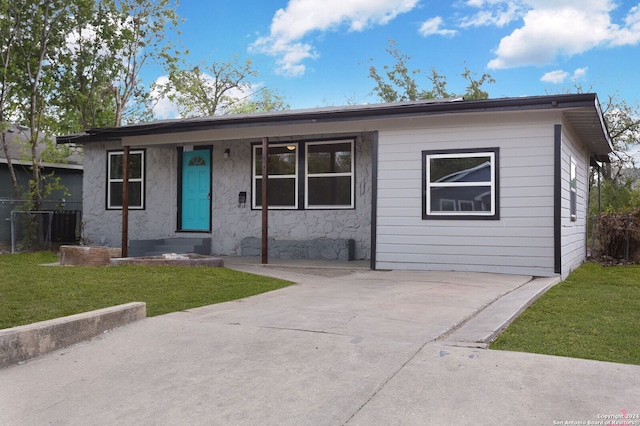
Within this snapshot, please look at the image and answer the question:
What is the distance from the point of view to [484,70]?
1032 inches

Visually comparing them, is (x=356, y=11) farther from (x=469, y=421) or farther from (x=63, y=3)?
(x=469, y=421)

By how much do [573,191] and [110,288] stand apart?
868 cm

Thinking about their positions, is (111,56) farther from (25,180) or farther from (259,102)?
(259,102)

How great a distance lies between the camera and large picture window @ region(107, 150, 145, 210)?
1352 cm

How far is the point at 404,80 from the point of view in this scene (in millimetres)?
29141

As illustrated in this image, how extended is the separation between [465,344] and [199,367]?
6.58ft

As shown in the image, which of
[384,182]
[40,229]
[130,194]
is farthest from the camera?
[40,229]

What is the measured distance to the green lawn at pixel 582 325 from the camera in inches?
161

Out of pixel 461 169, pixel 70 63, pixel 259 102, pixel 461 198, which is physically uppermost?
pixel 259 102

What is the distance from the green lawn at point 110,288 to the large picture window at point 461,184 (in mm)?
3043

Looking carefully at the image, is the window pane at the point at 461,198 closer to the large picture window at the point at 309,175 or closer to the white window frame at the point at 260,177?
the large picture window at the point at 309,175

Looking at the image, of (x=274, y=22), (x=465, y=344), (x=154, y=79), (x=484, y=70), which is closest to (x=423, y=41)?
(x=484, y=70)

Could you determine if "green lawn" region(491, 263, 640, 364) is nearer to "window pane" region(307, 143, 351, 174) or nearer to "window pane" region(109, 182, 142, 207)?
"window pane" region(307, 143, 351, 174)

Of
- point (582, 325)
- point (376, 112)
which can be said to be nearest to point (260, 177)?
point (376, 112)
